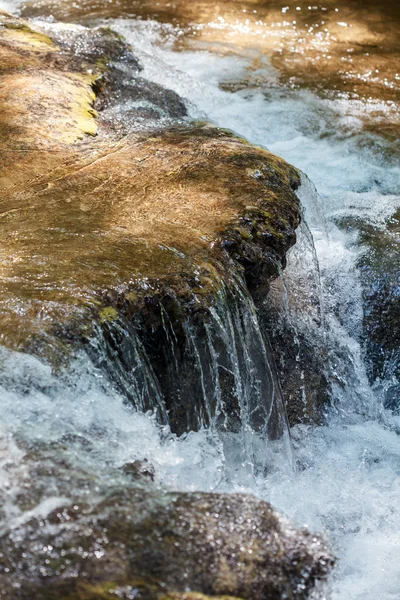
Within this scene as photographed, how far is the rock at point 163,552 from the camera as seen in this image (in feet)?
6.25

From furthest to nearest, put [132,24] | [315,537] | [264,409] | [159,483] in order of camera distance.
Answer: [132,24] < [264,409] < [159,483] < [315,537]

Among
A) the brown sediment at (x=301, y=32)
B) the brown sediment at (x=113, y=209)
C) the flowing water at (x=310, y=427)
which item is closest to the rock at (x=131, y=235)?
the brown sediment at (x=113, y=209)

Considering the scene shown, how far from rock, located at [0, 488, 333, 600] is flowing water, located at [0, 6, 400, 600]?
131 mm

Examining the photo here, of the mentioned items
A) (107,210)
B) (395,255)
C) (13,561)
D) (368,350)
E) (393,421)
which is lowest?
(393,421)

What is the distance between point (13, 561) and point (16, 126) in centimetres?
335

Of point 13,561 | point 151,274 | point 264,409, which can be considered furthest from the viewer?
point 264,409

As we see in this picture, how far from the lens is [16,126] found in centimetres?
457

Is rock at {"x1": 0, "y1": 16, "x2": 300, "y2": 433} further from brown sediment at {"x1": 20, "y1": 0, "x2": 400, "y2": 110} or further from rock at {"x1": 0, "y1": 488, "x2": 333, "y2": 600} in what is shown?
brown sediment at {"x1": 20, "y1": 0, "x2": 400, "y2": 110}

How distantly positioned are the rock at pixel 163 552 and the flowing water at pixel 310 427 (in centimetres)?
13

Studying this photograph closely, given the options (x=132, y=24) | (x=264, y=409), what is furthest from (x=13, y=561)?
(x=132, y=24)

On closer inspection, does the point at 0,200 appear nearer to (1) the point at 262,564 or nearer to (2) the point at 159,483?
(2) the point at 159,483

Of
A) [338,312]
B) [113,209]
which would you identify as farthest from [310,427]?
[113,209]

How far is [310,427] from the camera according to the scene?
4039 mm

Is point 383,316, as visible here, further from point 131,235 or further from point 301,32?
point 301,32
